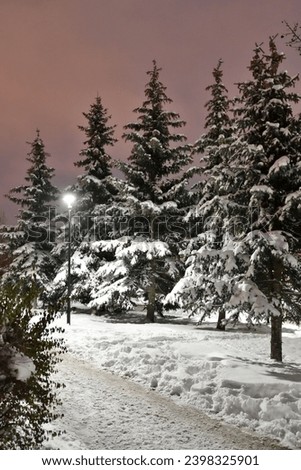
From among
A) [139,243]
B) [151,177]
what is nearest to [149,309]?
[139,243]

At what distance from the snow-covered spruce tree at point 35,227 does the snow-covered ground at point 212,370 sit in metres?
10.5

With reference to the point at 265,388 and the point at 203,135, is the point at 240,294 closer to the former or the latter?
the point at 265,388

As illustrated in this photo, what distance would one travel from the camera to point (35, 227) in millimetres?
26797

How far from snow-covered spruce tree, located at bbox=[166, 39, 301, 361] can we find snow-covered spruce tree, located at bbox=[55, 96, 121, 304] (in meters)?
9.94

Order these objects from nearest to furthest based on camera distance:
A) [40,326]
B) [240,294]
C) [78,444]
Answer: [40,326] → [78,444] → [240,294]

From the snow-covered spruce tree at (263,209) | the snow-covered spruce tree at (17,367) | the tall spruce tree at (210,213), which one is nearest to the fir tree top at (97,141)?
the tall spruce tree at (210,213)

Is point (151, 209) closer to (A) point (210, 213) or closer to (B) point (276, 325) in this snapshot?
(A) point (210, 213)

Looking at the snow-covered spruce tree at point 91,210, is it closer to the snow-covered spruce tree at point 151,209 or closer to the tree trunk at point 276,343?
the snow-covered spruce tree at point 151,209

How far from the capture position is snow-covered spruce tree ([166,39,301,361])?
10.8 metres

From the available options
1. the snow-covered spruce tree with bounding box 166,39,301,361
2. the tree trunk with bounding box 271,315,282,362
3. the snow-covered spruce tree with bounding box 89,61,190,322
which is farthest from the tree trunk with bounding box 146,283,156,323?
the tree trunk with bounding box 271,315,282,362

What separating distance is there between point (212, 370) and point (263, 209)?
486 centimetres

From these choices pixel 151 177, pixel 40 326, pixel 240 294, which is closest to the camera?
pixel 40 326
